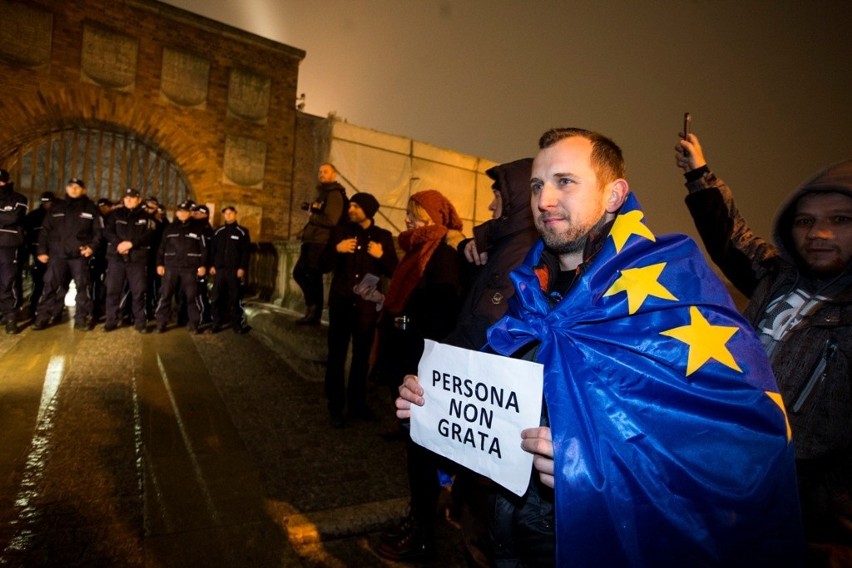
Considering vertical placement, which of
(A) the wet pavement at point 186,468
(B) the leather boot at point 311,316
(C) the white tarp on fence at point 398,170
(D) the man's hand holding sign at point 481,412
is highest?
(C) the white tarp on fence at point 398,170

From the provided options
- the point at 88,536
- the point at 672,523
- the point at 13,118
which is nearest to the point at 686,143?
the point at 672,523

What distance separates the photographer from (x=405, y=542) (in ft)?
8.64

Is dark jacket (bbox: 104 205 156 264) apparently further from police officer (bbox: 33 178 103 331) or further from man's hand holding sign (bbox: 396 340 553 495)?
man's hand holding sign (bbox: 396 340 553 495)

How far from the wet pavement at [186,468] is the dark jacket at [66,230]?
7.74ft

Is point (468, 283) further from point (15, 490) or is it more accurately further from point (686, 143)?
point (15, 490)

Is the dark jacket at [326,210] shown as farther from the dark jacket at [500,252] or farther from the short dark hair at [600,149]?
the short dark hair at [600,149]

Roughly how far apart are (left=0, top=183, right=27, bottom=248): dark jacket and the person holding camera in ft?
15.8

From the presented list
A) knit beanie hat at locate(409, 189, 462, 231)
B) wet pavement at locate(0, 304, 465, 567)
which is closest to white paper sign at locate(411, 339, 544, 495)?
wet pavement at locate(0, 304, 465, 567)

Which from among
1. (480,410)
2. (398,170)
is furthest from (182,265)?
(398,170)

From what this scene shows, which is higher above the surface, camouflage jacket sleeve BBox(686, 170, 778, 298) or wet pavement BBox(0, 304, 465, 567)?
camouflage jacket sleeve BBox(686, 170, 778, 298)

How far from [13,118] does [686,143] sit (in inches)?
579

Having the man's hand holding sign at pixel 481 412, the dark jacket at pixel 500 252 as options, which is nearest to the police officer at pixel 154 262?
the dark jacket at pixel 500 252

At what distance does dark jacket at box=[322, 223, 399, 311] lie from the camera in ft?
14.3

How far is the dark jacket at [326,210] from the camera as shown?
6.49 metres
